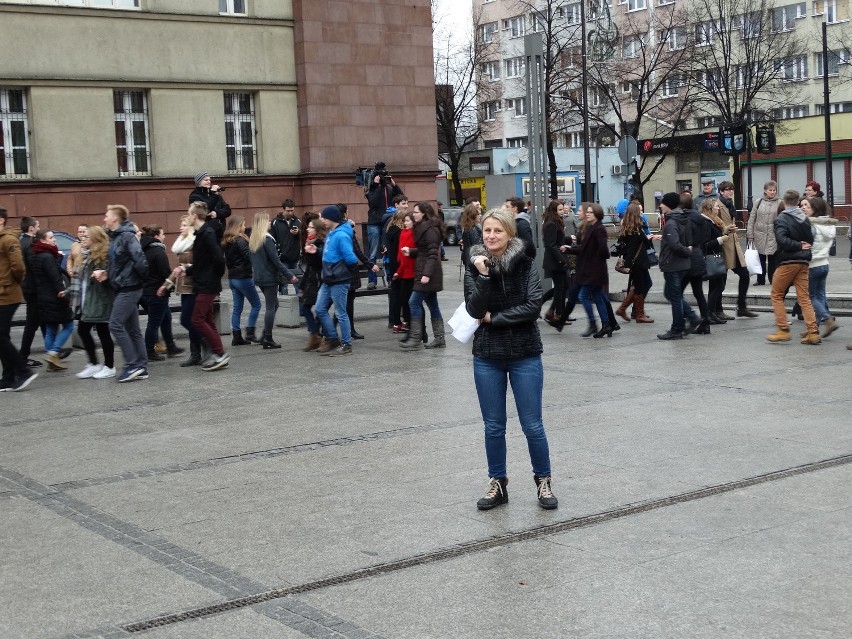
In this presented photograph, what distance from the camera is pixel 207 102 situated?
2892 cm

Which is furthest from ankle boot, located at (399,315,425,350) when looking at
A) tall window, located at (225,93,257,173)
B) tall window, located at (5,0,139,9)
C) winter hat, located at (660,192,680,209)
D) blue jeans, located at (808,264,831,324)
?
tall window, located at (225,93,257,173)

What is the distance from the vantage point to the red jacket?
1545 centimetres

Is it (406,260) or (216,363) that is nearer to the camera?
(216,363)

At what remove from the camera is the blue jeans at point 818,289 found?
1423 centimetres

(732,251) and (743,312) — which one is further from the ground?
(732,251)

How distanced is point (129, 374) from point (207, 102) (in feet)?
55.4

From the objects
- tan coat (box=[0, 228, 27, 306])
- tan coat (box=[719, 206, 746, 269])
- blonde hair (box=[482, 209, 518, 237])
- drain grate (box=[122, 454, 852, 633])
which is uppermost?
blonde hair (box=[482, 209, 518, 237])

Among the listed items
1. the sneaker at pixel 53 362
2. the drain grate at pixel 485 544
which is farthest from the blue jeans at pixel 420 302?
the drain grate at pixel 485 544

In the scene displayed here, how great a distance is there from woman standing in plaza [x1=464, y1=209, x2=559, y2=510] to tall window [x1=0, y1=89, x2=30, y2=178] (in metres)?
21.7

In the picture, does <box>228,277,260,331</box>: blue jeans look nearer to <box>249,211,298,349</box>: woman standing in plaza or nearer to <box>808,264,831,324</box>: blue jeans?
<box>249,211,298,349</box>: woman standing in plaza

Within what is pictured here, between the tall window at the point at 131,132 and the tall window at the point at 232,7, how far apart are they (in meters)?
2.92

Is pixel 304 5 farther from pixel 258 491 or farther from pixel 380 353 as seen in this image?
pixel 258 491

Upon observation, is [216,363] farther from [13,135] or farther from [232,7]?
[232,7]

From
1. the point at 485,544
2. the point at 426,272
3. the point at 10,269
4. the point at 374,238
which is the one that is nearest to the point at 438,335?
the point at 426,272
